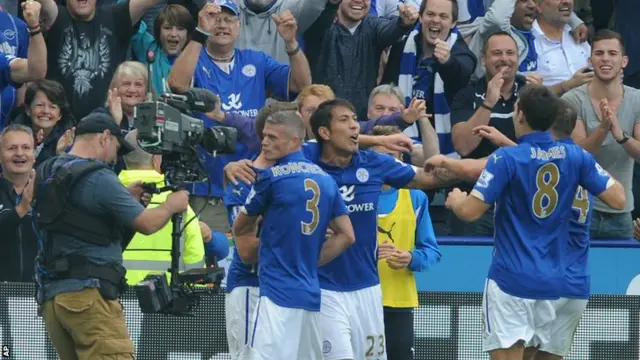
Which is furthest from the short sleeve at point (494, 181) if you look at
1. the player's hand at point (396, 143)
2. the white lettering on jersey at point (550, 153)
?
the player's hand at point (396, 143)

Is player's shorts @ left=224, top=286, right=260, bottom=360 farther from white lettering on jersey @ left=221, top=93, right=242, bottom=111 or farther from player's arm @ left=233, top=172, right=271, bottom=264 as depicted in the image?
white lettering on jersey @ left=221, top=93, right=242, bottom=111

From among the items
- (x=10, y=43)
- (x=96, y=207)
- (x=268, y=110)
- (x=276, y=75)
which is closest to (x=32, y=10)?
(x=10, y=43)

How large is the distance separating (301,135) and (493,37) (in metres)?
4.05

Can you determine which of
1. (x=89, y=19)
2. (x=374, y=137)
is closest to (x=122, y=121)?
(x=89, y=19)

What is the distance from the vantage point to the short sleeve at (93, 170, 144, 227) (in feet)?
32.5

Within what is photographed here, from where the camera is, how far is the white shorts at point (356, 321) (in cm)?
1053

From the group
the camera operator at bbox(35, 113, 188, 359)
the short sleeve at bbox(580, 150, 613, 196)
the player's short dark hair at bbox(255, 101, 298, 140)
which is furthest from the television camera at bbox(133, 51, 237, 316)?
the short sleeve at bbox(580, 150, 613, 196)

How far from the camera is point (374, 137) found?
11234mm

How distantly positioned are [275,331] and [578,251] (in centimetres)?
240

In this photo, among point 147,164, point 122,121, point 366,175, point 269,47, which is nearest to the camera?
point 366,175

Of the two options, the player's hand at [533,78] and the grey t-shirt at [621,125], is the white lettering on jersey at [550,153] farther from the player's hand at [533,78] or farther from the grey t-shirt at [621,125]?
the player's hand at [533,78]

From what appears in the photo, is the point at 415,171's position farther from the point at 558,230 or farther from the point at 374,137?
the point at 558,230

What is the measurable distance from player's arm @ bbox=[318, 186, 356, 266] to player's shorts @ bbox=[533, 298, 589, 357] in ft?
5.29

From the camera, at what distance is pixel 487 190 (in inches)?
408
